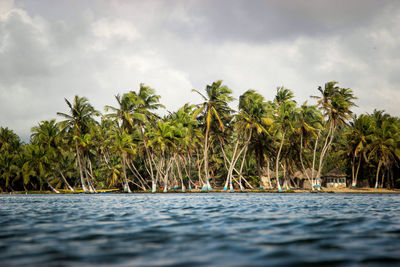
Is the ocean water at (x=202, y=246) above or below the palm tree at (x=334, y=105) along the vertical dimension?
below

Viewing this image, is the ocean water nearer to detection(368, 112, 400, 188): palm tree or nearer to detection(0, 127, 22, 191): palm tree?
detection(368, 112, 400, 188): palm tree

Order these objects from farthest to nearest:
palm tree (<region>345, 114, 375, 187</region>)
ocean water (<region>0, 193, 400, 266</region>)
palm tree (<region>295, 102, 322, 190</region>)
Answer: palm tree (<region>345, 114, 375, 187</region>)
palm tree (<region>295, 102, 322, 190</region>)
ocean water (<region>0, 193, 400, 266</region>)

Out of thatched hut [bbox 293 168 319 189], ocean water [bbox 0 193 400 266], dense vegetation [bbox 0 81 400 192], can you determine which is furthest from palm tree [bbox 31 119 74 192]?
ocean water [bbox 0 193 400 266]

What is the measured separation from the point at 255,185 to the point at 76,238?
2134 inches

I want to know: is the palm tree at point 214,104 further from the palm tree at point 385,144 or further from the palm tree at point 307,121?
the palm tree at point 385,144

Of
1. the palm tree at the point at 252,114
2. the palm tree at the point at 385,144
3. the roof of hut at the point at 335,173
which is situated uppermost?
the palm tree at the point at 252,114

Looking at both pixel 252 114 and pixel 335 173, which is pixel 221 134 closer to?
pixel 252 114

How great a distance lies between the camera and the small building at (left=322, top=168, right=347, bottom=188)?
5469 cm

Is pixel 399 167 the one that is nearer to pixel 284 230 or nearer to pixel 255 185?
pixel 255 185

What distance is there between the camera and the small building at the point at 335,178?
54688mm

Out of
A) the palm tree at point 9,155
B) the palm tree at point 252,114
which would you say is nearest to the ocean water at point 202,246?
the palm tree at point 252,114

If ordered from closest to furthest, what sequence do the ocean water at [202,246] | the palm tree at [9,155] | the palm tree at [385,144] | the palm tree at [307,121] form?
1. the ocean water at [202,246]
2. the palm tree at [307,121]
3. the palm tree at [385,144]
4. the palm tree at [9,155]

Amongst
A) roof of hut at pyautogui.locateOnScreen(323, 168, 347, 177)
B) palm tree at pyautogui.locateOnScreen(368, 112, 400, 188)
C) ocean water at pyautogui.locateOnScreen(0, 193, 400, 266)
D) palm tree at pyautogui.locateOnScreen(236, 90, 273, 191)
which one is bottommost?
ocean water at pyautogui.locateOnScreen(0, 193, 400, 266)

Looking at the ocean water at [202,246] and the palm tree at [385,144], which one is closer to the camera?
the ocean water at [202,246]
